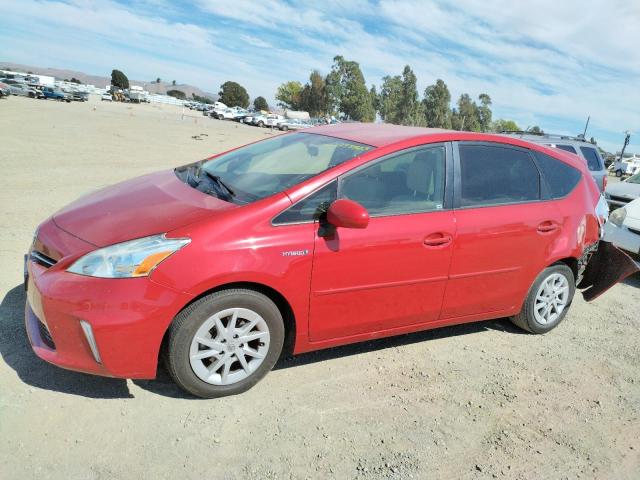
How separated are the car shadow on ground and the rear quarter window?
167cm

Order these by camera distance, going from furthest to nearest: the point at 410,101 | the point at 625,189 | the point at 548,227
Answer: the point at 410,101, the point at 625,189, the point at 548,227

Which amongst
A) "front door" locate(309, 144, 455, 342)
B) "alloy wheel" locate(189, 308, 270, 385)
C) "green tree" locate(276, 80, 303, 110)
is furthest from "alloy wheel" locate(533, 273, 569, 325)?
"green tree" locate(276, 80, 303, 110)

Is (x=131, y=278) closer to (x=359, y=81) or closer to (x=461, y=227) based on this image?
(x=461, y=227)

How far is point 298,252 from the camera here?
3064 mm

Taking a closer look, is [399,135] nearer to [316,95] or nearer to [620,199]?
[620,199]

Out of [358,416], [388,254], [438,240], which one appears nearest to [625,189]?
[438,240]

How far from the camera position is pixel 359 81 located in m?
87.9

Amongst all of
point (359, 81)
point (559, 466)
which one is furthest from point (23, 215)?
point (359, 81)

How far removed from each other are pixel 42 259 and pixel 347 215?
5.97ft

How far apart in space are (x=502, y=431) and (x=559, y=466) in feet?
1.16

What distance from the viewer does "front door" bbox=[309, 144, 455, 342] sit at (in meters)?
3.22

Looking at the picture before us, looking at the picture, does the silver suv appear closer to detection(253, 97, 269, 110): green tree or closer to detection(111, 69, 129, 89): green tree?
detection(253, 97, 269, 110): green tree

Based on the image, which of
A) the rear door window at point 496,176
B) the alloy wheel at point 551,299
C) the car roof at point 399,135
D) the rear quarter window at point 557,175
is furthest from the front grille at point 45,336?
the rear quarter window at point 557,175

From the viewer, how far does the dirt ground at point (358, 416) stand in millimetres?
2605
